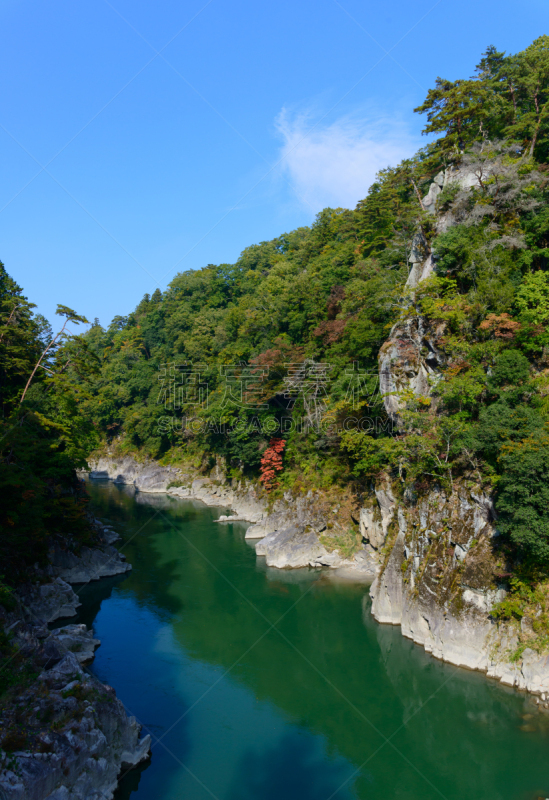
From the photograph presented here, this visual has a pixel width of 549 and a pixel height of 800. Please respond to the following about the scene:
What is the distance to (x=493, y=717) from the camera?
1219 centimetres

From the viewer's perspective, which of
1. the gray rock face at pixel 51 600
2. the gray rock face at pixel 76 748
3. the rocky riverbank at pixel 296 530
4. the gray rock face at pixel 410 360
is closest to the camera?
the gray rock face at pixel 76 748

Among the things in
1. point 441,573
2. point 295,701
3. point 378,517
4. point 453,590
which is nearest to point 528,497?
point 453,590

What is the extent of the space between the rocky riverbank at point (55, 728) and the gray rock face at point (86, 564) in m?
7.80

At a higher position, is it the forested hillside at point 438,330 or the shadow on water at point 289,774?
the forested hillside at point 438,330

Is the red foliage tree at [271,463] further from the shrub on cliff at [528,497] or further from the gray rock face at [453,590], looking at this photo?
the shrub on cliff at [528,497]

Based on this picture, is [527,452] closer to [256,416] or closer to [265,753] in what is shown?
[265,753]

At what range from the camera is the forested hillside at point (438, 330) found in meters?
14.4

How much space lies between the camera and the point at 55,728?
9312mm

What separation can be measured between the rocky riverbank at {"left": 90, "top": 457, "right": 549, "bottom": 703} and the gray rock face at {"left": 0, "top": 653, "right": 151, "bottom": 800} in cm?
865

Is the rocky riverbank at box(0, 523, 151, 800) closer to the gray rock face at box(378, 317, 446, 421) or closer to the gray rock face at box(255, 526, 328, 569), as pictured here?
the gray rock face at box(255, 526, 328, 569)

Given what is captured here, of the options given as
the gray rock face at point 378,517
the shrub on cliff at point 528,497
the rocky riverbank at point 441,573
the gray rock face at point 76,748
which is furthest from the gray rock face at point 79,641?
the shrub on cliff at point 528,497

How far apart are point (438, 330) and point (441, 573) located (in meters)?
8.42

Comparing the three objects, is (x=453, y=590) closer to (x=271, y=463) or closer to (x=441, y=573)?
(x=441, y=573)

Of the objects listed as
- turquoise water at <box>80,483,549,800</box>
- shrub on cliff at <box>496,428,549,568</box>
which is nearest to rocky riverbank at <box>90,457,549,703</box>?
turquoise water at <box>80,483,549,800</box>
